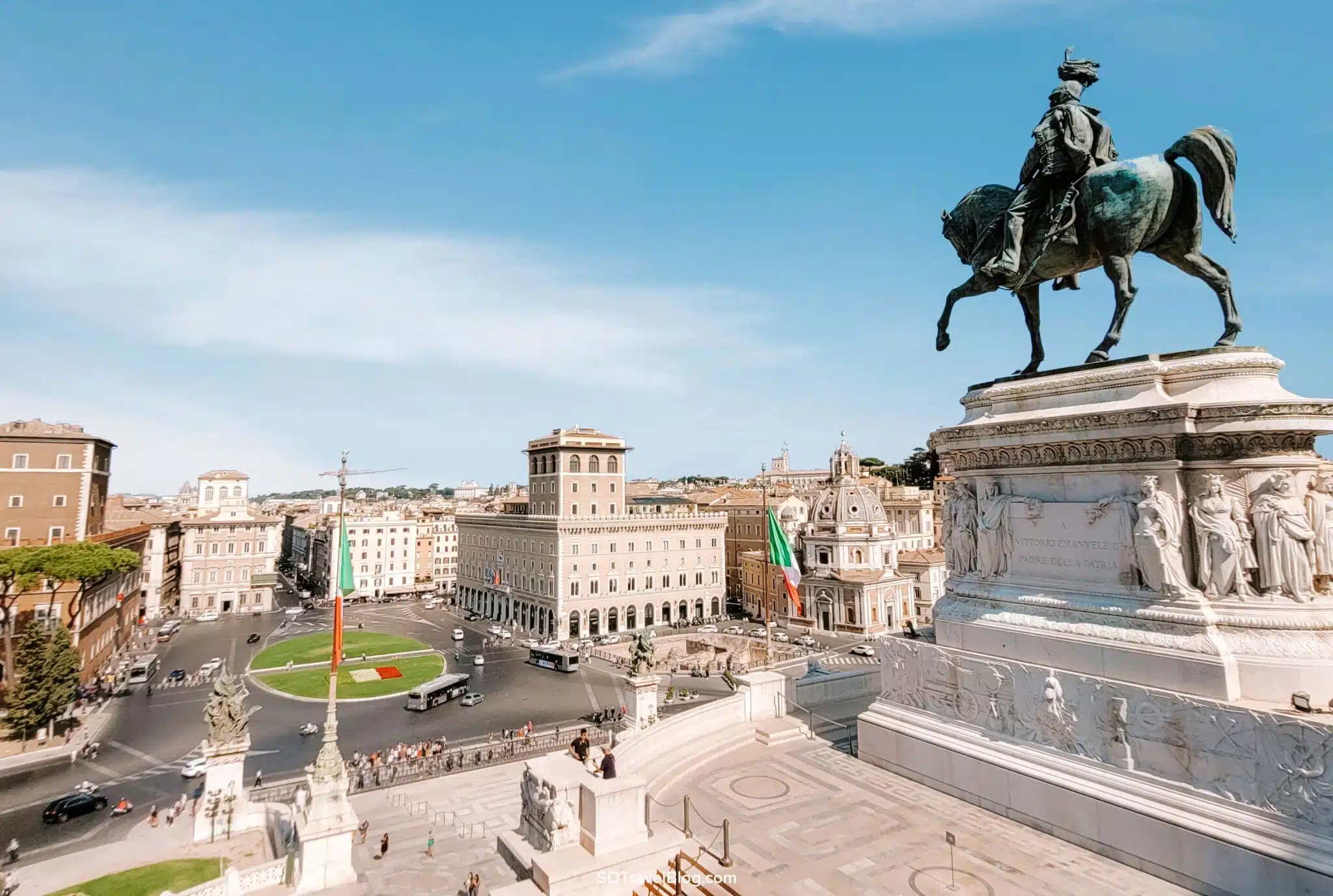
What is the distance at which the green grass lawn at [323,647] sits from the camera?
4812 cm

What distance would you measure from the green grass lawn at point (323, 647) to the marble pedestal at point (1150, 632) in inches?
1838

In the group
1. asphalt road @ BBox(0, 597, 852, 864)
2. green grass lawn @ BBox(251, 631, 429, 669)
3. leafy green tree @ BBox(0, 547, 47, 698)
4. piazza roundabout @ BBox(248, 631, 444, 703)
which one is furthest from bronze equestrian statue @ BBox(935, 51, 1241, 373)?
green grass lawn @ BBox(251, 631, 429, 669)

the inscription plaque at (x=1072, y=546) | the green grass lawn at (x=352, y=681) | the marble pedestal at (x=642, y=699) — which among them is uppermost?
the inscription plaque at (x=1072, y=546)

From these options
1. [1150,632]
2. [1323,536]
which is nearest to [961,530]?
[1150,632]

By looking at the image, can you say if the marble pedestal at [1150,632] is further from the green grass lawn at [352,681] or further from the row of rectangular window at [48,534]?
the row of rectangular window at [48,534]

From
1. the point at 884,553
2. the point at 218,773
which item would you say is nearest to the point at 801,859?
the point at 218,773

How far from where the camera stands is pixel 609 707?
36.1 metres

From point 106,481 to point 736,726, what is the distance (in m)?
53.5

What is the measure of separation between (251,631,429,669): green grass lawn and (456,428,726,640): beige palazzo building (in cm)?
1090

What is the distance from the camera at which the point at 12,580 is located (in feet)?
107

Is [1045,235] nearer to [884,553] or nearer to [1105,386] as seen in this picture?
[1105,386]

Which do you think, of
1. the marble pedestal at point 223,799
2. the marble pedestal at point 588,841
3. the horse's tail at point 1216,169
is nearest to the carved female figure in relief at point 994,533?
the horse's tail at point 1216,169

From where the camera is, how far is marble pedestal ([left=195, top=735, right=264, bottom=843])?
18.4 meters

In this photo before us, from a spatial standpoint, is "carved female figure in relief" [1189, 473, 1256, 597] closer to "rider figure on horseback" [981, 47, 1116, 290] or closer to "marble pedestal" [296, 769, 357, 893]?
"rider figure on horseback" [981, 47, 1116, 290]
